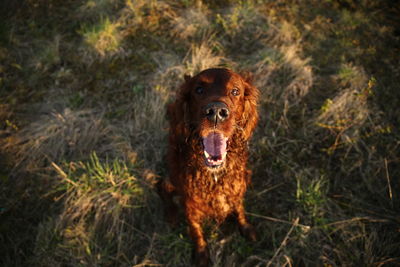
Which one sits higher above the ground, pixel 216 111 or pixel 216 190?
pixel 216 111

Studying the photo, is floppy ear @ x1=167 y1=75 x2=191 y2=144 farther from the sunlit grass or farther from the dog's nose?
the sunlit grass

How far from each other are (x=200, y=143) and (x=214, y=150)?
0.13m

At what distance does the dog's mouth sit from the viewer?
177 cm

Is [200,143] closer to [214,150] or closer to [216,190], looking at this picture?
[214,150]

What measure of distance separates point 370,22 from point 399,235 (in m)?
3.39

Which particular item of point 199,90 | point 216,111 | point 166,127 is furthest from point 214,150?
point 166,127

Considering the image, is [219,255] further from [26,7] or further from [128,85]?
[26,7]

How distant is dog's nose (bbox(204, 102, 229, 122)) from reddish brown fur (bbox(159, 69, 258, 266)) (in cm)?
6

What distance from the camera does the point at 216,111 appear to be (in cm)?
154

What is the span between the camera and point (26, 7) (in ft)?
13.8

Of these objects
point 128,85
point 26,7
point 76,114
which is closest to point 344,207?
point 128,85

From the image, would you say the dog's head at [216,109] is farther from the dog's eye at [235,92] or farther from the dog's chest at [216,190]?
the dog's chest at [216,190]

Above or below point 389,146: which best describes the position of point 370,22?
above

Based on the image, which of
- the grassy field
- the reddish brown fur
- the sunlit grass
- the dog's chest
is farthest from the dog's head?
the sunlit grass
